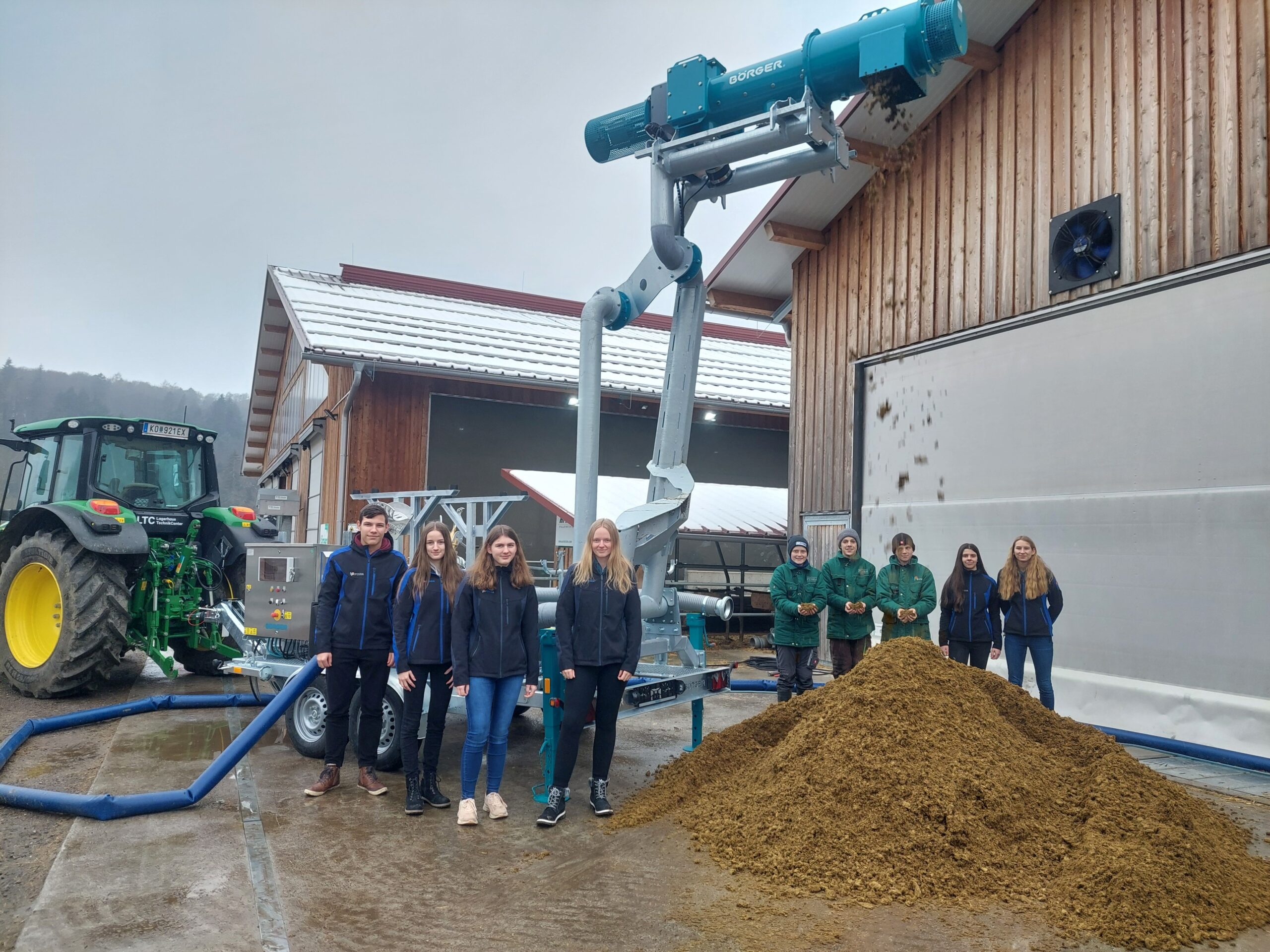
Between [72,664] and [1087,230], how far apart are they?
376 inches

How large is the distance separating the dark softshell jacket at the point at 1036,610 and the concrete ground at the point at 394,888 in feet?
5.09

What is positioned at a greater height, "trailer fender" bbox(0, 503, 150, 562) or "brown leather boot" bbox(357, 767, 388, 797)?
"trailer fender" bbox(0, 503, 150, 562)

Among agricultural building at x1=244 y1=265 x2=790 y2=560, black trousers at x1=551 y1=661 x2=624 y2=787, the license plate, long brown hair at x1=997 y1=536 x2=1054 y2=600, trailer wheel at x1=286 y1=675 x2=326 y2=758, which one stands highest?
agricultural building at x1=244 y1=265 x2=790 y2=560

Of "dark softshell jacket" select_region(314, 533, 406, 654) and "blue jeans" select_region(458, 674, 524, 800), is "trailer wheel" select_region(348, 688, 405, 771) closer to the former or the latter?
"dark softshell jacket" select_region(314, 533, 406, 654)

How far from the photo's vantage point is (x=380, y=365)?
14188 mm

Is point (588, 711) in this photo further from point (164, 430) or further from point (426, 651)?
point (164, 430)

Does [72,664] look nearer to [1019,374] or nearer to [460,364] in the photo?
[460,364]

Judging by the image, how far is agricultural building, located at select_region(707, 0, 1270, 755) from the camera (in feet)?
22.2

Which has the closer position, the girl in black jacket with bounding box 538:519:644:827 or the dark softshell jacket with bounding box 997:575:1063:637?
the girl in black jacket with bounding box 538:519:644:827

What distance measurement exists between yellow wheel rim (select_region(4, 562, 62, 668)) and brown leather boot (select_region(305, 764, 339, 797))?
478 cm

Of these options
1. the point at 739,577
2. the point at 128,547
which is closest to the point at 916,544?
the point at 739,577

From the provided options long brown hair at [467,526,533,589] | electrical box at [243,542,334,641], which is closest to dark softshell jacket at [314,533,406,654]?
long brown hair at [467,526,533,589]

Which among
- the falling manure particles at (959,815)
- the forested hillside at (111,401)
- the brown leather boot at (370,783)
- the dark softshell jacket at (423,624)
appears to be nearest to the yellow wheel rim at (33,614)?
the brown leather boot at (370,783)

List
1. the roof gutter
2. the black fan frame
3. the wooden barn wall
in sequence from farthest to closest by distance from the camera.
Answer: the roof gutter < the black fan frame < the wooden barn wall
